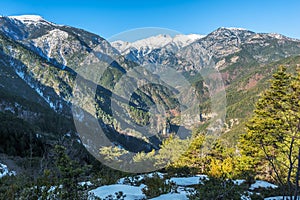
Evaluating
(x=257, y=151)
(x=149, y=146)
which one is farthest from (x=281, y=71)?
(x=149, y=146)

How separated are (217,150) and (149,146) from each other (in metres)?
Result: 132

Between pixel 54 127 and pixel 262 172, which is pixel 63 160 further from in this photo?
pixel 54 127

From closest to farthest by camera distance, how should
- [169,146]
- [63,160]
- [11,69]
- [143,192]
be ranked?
1. [63,160]
2. [143,192]
3. [169,146]
4. [11,69]

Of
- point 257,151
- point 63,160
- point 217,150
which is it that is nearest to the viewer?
point 63,160

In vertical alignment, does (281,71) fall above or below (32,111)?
above

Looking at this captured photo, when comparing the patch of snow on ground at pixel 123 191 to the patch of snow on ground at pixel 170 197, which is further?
the patch of snow on ground at pixel 123 191

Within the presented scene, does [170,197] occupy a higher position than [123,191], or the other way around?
[170,197]

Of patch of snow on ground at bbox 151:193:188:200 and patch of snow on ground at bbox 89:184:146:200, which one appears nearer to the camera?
patch of snow on ground at bbox 151:193:188:200

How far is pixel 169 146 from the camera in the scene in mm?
47562

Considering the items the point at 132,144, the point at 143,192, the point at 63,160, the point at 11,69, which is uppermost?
the point at 11,69

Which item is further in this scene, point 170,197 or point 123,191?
point 123,191

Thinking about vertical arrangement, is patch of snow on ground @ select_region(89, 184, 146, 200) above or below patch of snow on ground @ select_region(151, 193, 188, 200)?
below

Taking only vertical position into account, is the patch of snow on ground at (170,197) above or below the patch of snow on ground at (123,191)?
above

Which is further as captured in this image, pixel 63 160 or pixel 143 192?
pixel 143 192
